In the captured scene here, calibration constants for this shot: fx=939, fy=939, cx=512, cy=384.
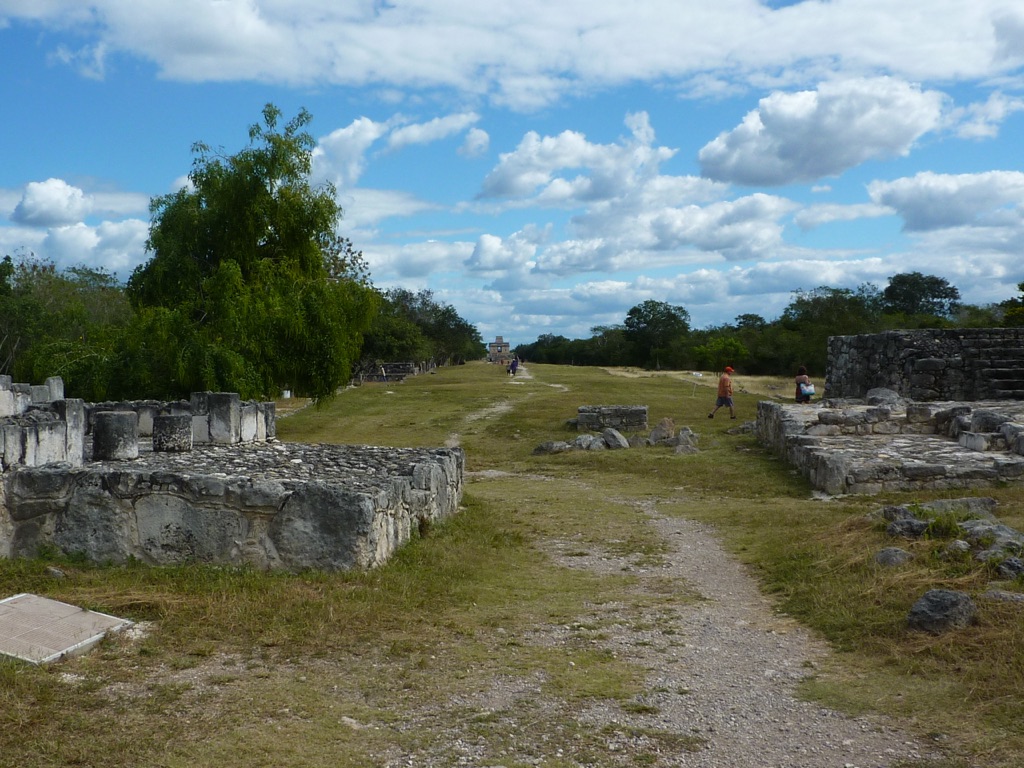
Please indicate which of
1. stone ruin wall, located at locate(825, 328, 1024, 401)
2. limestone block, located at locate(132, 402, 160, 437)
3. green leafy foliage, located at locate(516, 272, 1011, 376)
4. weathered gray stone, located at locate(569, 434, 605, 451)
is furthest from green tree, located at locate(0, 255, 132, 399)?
green leafy foliage, located at locate(516, 272, 1011, 376)

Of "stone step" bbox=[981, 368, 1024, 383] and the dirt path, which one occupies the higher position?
"stone step" bbox=[981, 368, 1024, 383]

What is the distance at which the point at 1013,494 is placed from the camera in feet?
36.8

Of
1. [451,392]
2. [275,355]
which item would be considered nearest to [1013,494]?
[275,355]

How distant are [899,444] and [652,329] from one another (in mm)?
67965

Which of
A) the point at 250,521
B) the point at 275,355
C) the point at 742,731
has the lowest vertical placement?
the point at 742,731

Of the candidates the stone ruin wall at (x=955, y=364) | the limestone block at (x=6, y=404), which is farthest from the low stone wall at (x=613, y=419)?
the limestone block at (x=6, y=404)

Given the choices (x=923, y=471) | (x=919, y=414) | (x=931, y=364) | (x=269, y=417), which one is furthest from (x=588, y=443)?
(x=931, y=364)

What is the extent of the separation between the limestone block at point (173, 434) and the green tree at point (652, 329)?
65545 mm

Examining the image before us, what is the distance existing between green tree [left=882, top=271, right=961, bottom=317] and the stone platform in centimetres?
4936

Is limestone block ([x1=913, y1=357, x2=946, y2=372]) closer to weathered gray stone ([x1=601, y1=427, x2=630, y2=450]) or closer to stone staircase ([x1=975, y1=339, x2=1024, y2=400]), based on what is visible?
stone staircase ([x1=975, y1=339, x2=1024, y2=400])

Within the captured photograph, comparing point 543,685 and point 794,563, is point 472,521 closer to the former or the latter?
point 794,563

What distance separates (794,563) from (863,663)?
8.69ft

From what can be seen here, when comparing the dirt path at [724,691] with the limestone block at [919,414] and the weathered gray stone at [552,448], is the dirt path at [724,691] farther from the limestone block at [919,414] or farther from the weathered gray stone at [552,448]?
the limestone block at [919,414]

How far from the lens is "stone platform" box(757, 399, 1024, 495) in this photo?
1262 centimetres
